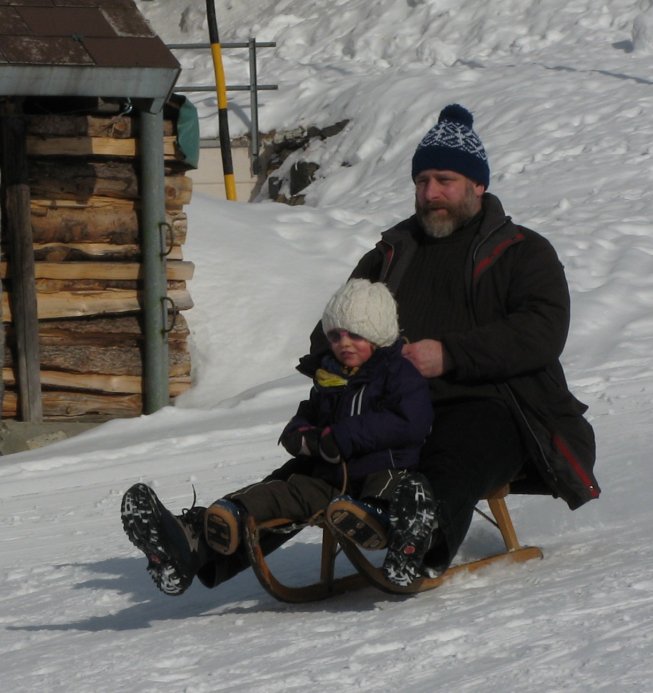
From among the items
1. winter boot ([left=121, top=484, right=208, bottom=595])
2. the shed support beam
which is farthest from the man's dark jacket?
the shed support beam

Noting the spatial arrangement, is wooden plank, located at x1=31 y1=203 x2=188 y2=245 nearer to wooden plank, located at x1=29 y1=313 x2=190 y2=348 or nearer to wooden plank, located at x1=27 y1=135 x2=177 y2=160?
wooden plank, located at x1=27 y1=135 x2=177 y2=160

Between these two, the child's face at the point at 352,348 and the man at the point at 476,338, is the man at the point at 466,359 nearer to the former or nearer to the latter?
the man at the point at 476,338

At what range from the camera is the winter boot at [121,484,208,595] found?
4.28m

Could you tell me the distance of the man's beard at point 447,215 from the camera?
486 centimetres

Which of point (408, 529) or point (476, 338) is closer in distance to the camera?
point (408, 529)

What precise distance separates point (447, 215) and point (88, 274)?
4.18 metres

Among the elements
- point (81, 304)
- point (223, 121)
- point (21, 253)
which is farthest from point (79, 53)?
point (223, 121)

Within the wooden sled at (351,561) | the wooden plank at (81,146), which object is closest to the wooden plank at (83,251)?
the wooden plank at (81,146)

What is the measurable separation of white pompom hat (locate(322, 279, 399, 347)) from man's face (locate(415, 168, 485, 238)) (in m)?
0.43

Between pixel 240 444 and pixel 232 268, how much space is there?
264cm

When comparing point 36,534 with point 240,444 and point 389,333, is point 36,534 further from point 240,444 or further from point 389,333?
point 389,333

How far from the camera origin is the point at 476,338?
4.56m

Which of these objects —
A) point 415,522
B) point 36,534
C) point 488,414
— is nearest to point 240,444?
point 36,534

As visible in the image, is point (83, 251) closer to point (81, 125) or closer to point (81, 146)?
point (81, 146)
